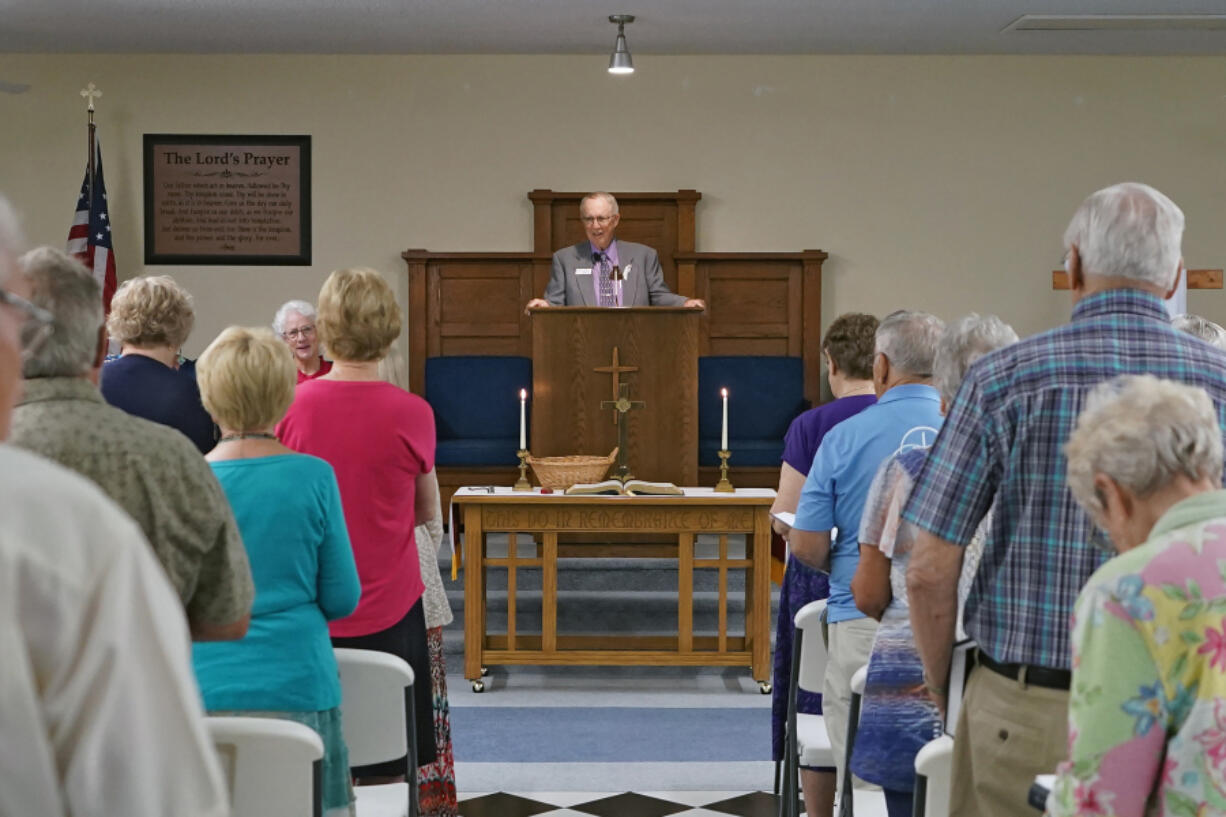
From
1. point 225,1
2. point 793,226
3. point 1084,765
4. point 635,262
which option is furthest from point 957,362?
point 793,226

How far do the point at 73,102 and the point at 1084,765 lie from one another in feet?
27.6

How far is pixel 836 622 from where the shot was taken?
2945 mm

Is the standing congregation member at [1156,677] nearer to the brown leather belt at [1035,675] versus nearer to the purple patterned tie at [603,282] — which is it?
the brown leather belt at [1035,675]

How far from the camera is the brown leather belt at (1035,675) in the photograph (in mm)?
1863

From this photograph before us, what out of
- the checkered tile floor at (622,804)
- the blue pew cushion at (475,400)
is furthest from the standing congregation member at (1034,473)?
the blue pew cushion at (475,400)

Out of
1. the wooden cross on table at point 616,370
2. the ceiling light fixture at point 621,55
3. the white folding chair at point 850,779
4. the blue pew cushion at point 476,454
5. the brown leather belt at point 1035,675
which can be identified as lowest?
the white folding chair at point 850,779

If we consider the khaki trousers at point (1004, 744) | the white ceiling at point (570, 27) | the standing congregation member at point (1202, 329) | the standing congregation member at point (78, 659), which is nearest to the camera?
the standing congregation member at point (78, 659)

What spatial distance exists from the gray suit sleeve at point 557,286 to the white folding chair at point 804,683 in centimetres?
432

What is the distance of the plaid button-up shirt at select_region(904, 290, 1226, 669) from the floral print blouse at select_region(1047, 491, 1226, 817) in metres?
0.52

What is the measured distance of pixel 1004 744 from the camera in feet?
6.17

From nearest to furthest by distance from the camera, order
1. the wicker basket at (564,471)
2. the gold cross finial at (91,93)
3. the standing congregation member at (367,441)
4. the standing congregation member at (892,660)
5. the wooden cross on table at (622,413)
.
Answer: the standing congregation member at (892,660)
the standing congregation member at (367,441)
the wicker basket at (564,471)
the wooden cross on table at (622,413)
the gold cross finial at (91,93)

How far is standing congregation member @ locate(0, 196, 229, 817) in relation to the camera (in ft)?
2.41

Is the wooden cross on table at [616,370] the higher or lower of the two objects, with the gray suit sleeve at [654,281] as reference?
lower

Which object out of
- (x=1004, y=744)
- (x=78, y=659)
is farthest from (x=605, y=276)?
(x=78, y=659)
